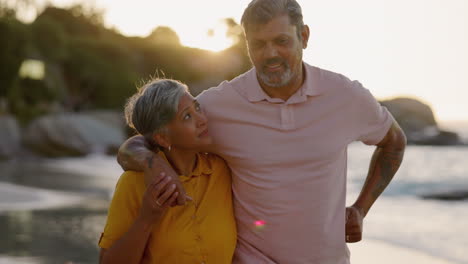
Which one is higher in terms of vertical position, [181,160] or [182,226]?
[181,160]

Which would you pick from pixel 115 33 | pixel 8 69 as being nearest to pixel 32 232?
pixel 8 69

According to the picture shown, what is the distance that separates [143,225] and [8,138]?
86.7ft

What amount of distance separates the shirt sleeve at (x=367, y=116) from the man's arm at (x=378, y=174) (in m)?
0.14

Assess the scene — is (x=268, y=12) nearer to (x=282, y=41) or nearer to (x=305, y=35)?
(x=282, y=41)

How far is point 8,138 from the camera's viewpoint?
27594 mm

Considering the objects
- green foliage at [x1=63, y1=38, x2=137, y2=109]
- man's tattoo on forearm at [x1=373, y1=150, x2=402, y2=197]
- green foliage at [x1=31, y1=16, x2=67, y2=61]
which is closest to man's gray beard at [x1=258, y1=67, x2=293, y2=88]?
man's tattoo on forearm at [x1=373, y1=150, x2=402, y2=197]

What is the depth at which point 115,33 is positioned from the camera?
63.7 meters

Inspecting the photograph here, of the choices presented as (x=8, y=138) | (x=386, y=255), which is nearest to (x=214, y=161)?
(x=386, y=255)

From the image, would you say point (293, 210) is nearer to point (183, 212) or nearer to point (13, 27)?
point (183, 212)

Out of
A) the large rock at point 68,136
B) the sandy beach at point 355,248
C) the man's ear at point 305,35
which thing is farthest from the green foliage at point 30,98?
the man's ear at point 305,35

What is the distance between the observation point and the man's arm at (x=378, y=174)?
3586 millimetres

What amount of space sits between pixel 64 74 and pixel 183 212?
45499 millimetres

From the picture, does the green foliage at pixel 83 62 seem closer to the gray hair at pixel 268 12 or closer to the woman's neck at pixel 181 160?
the gray hair at pixel 268 12

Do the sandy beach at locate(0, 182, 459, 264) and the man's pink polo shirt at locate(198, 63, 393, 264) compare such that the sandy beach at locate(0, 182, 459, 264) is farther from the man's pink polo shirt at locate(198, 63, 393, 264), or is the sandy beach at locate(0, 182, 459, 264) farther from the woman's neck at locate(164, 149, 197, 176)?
the woman's neck at locate(164, 149, 197, 176)
